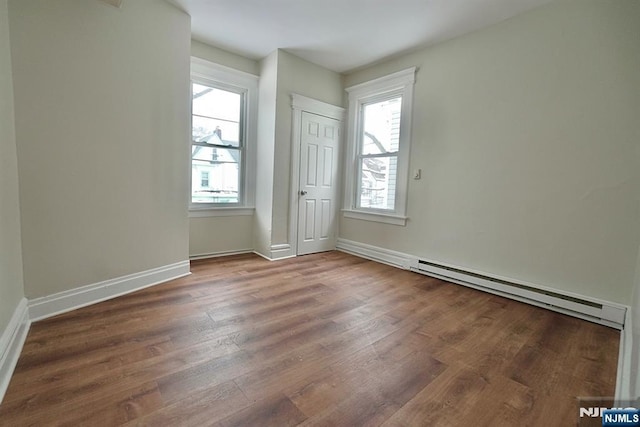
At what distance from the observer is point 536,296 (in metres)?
2.53

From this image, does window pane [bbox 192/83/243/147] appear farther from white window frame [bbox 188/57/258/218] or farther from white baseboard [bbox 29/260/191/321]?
white baseboard [bbox 29/260/191/321]

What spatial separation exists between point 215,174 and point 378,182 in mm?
2217

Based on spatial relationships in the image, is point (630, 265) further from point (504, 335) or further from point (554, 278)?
point (504, 335)

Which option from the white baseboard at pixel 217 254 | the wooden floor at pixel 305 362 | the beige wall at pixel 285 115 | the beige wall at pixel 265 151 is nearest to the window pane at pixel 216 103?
the beige wall at pixel 265 151

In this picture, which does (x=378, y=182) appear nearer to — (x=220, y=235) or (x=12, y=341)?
(x=220, y=235)

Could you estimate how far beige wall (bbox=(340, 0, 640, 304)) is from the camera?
218cm

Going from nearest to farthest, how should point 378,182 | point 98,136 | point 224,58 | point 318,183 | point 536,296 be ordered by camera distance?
point 98,136 → point 536,296 → point 224,58 → point 378,182 → point 318,183

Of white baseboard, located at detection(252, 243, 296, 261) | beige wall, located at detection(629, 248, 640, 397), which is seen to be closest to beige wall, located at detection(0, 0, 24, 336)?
white baseboard, located at detection(252, 243, 296, 261)

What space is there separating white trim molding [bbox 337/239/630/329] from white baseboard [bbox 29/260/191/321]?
259cm

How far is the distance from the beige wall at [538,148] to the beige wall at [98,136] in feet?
9.03

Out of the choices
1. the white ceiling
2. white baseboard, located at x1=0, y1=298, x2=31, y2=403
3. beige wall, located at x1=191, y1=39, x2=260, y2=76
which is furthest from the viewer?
beige wall, located at x1=191, y1=39, x2=260, y2=76

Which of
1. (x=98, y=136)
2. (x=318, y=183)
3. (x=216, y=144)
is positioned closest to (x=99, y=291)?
(x=98, y=136)

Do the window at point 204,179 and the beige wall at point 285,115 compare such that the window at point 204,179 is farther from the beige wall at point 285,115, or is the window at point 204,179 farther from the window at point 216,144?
the beige wall at point 285,115

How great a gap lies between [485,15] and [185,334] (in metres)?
3.72
